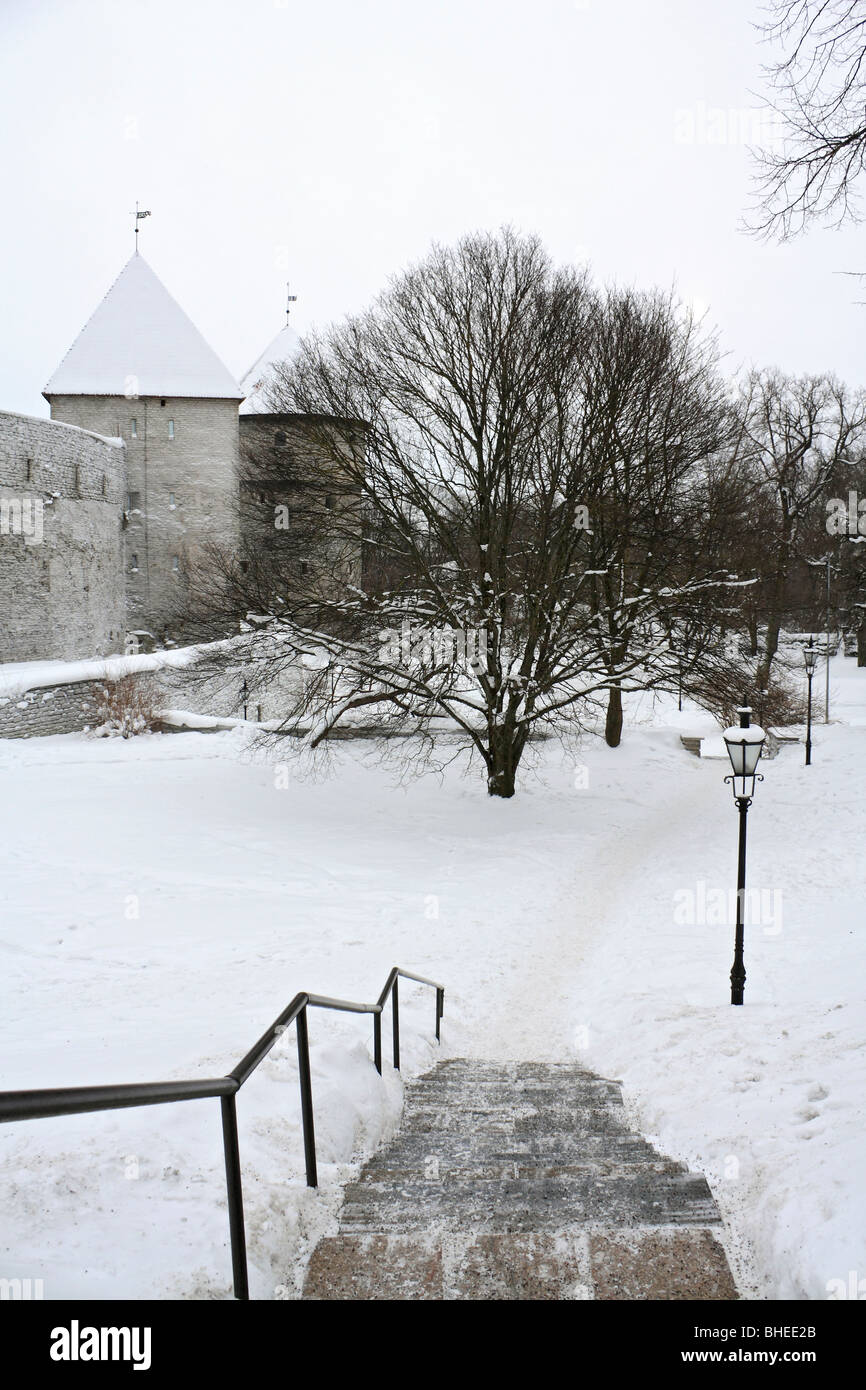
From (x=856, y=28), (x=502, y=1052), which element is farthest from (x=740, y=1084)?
(x=856, y=28)

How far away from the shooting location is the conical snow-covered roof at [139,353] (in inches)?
1510

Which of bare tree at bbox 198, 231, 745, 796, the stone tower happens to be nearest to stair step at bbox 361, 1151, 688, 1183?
bare tree at bbox 198, 231, 745, 796

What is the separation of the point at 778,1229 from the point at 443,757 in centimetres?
1632

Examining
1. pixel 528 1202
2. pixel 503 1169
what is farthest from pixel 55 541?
pixel 528 1202

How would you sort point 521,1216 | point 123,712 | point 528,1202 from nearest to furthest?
point 521,1216 < point 528,1202 < point 123,712

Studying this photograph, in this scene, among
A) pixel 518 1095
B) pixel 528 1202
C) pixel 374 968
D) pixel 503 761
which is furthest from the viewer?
pixel 503 761

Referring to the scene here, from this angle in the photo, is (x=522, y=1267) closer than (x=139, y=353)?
Yes

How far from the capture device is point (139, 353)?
1532 inches

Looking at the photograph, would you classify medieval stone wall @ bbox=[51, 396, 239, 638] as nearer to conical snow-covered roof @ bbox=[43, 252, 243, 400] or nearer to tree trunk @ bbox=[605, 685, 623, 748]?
conical snow-covered roof @ bbox=[43, 252, 243, 400]

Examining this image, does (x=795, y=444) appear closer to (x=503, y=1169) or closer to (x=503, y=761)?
(x=503, y=761)

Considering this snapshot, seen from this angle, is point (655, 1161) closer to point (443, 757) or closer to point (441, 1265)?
point (441, 1265)

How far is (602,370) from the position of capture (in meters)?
14.6

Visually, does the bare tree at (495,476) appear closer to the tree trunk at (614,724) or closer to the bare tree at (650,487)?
the bare tree at (650,487)

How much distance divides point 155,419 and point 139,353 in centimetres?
277
